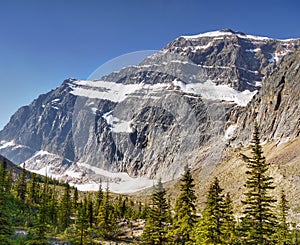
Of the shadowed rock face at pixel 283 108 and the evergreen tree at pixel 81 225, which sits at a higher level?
the shadowed rock face at pixel 283 108

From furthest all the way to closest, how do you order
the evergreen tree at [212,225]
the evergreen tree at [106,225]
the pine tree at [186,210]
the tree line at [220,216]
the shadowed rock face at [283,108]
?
the shadowed rock face at [283,108] < the evergreen tree at [106,225] < the pine tree at [186,210] < the tree line at [220,216] < the evergreen tree at [212,225]

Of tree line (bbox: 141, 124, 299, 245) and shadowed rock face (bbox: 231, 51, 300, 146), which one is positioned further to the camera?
shadowed rock face (bbox: 231, 51, 300, 146)

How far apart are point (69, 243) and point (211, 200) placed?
39.4 m

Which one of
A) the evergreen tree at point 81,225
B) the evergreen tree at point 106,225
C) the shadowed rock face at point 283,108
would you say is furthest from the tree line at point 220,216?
the shadowed rock face at point 283,108

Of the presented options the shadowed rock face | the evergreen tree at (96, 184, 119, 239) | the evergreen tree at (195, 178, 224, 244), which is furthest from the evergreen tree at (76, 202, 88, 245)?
the shadowed rock face

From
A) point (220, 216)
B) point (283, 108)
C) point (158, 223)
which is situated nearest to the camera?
point (220, 216)

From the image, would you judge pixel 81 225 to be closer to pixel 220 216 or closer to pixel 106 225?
pixel 220 216

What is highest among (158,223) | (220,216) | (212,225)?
(220,216)

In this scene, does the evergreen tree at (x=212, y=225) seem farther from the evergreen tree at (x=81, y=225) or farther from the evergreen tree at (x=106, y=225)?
the evergreen tree at (x=106, y=225)

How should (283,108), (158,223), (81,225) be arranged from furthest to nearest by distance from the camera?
(283,108), (81,225), (158,223)

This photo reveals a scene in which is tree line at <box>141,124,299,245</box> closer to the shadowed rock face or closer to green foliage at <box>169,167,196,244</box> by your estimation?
green foliage at <box>169,167,196,244</box>

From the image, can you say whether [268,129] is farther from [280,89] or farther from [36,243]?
[36,243]

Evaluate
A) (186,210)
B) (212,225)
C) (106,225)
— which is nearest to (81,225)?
(186,210)

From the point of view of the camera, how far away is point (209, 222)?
1042 inches
